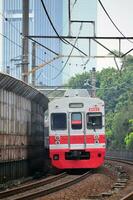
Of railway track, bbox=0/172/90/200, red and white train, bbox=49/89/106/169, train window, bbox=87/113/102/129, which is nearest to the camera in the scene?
railway track, bbox=0/172/90/200

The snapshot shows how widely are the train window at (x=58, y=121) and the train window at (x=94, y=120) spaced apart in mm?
1014

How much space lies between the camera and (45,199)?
51.0ft

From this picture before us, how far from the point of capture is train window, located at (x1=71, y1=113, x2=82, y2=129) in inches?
1042

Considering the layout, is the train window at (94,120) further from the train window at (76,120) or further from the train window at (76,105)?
the train window at (76,105)

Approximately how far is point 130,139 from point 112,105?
27.7 metres

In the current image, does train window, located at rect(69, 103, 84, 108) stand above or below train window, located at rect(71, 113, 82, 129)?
above

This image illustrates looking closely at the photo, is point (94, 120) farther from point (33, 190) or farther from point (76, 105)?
point (33, 190)

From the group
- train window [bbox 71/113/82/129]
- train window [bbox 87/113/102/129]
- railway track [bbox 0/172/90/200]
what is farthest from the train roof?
railway track [bbox 0/172/90/200]

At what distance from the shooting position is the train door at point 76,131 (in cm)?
2612

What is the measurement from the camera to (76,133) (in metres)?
26.3

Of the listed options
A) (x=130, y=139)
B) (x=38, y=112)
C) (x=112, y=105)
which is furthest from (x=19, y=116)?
(x=112, y=105)

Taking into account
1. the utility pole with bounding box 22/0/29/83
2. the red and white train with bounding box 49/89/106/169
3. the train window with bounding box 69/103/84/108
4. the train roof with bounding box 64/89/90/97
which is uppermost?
the utility pole with bounding box 22/0/29/83

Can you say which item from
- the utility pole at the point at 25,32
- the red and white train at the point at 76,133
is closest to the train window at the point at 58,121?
the red and white train at the point at 76,133

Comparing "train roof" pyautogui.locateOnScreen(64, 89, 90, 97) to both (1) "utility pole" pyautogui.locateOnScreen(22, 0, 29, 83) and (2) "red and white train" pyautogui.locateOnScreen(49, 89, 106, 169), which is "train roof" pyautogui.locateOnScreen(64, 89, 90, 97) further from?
(1) "utility pole" pyautogui.locateOnScreen(22, 0, 29, 83)
